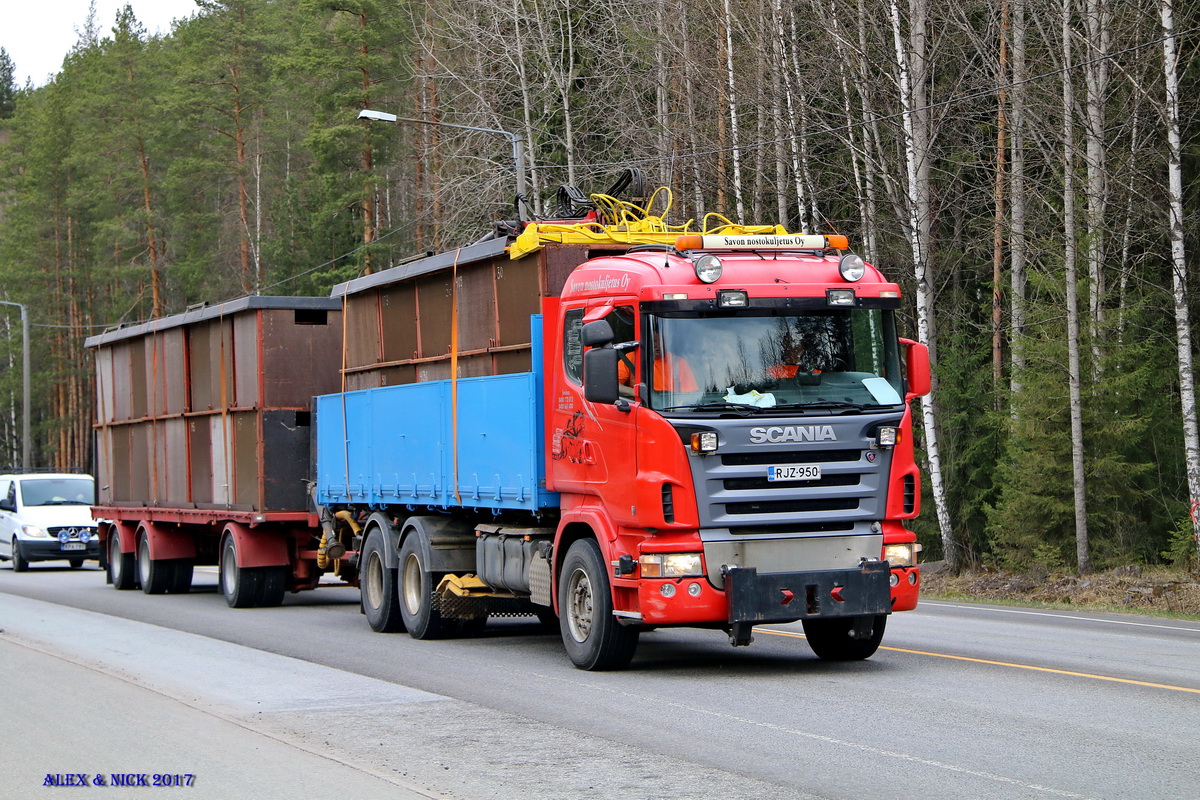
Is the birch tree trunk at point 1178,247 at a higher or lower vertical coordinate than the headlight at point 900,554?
higher

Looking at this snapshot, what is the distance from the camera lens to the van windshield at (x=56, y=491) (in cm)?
3244

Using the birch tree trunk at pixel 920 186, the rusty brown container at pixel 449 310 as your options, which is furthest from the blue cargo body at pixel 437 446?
the birch tree trunk at pixel 920 186

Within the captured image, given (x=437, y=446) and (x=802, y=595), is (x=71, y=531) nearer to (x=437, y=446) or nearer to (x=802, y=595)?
(x=437, y=446)

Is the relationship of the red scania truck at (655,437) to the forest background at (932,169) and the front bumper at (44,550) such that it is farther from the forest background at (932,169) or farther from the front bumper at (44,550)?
the front bumper at (44,550)

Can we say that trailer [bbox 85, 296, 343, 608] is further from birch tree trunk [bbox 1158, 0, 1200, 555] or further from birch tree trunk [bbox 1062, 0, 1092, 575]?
birch tree trunk [bbox 1158, 0, 1200, 555]

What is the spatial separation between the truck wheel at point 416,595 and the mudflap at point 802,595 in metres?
4.62

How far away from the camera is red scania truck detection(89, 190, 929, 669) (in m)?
11.0

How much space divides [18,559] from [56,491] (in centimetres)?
219

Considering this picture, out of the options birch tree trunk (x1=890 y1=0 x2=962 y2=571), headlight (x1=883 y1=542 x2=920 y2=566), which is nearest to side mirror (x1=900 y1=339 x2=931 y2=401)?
headlight (x1=883 y1=542 x2=920 y2=566)

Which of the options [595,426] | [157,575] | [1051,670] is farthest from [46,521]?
[1051,670]

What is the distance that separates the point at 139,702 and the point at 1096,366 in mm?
16982

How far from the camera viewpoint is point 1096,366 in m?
22.9

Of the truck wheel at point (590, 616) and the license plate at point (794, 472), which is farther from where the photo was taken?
the truck wheel at point (590, 616)

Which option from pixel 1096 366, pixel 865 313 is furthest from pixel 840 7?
pixel 865 313
